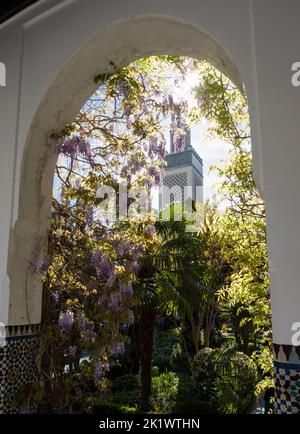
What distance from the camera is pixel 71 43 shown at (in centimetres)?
287

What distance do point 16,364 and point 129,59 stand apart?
2.22 metres

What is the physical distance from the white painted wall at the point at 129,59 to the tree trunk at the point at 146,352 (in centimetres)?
371

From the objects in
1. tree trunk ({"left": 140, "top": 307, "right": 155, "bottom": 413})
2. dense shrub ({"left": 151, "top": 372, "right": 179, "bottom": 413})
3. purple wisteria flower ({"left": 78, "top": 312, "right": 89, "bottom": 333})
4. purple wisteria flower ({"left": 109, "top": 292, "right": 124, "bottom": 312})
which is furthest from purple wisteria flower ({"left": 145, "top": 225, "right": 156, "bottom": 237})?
dense shrub ({"left": 151, "top": 372, "right": 179, "bottom": 413})

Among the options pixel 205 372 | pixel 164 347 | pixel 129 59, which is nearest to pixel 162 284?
pixel 205 372

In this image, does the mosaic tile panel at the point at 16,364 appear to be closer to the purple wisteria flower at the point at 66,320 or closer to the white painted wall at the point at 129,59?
the white painted wall at the point at 129,59

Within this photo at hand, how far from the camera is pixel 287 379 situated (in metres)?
1.80

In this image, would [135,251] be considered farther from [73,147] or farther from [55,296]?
[73,147]

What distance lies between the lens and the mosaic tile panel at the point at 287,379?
1.77 meters

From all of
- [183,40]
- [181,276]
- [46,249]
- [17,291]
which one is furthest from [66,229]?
[181,276]

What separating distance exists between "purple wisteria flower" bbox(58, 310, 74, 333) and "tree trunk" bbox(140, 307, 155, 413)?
316 cm

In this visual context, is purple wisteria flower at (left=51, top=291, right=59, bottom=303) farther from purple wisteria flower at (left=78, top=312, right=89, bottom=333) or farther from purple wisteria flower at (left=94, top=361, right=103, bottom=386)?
purple wisteria flower at (left=94, top=361, right=103, bottom=386)

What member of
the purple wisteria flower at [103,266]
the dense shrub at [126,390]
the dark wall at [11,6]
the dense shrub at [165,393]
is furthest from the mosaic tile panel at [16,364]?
the dense shrub at [126,390]

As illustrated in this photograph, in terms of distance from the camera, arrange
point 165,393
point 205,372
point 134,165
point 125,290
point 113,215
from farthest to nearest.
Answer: point 205,372 → point 165,393 → point 113,215 → point 134,165 → point 125,290
